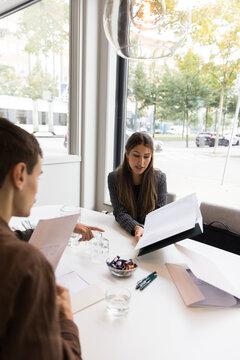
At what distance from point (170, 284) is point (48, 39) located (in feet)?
9.19

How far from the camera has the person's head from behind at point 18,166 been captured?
581mm

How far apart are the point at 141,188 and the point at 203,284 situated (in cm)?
91

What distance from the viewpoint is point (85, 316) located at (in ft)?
2.69

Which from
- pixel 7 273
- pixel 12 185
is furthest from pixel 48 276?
pixel 12 185

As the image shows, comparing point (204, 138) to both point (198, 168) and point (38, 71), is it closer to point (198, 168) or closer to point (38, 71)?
point (198, 168)

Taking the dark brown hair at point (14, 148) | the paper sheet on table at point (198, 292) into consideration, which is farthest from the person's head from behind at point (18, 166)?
the paper sheet on table at point (198, 292)

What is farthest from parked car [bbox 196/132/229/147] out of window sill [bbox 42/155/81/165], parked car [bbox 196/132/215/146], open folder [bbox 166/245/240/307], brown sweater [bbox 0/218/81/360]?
brown sweater [bbox 0/218/81/360]

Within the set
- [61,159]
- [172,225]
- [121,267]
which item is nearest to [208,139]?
[61,159]

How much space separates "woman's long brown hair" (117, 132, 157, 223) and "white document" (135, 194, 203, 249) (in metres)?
0.37

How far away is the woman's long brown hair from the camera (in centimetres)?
179

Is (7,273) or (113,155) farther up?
(7,273)

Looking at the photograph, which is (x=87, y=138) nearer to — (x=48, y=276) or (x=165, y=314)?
(x=165, y=314)

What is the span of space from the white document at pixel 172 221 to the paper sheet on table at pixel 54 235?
1.33 feet

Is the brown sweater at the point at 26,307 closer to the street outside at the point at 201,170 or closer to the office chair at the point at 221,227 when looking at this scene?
the office chair at the point at 221,227
